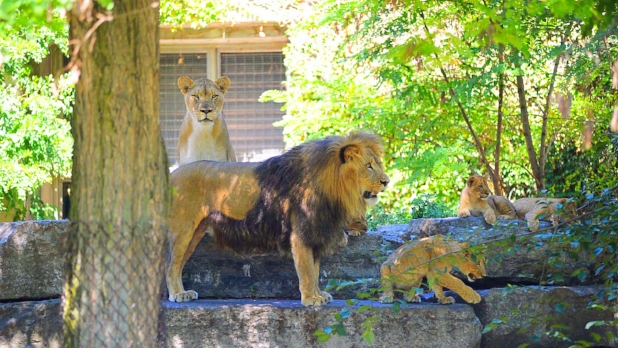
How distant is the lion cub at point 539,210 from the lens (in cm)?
755

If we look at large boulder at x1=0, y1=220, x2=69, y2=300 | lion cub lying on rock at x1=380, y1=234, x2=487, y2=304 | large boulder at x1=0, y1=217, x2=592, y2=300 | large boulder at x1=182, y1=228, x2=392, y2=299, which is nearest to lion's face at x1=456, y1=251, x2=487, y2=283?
lion cub lying on rock at x1=380, y1=234, x2=487, y2=304

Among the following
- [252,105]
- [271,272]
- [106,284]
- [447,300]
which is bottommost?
[447,300]

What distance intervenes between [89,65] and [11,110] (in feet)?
24.9

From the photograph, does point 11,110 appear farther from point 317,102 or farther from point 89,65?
point 89,65

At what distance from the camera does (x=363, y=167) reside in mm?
7457

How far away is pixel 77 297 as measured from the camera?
16.0 ft

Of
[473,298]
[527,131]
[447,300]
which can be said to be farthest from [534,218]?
[527,131]

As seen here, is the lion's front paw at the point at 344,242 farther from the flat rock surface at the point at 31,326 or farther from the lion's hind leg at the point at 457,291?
the flat rock surface at the point at 31,326

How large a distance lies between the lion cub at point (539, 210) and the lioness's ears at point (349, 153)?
1.64 meters

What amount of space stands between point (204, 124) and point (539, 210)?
10.9 ft

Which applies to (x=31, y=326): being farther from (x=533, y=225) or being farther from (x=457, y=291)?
(x=533, y=225)

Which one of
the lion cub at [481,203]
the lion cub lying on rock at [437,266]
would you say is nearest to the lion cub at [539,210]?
the lion cub at [481,203]

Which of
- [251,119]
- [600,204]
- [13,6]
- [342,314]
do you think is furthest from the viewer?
[251,119]

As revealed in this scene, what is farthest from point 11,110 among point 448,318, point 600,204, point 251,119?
point 600,204
